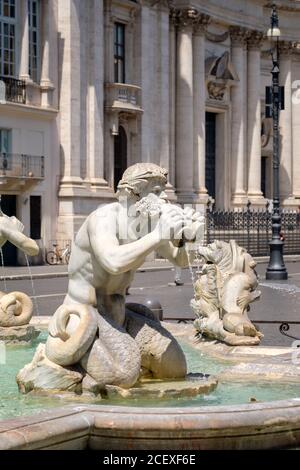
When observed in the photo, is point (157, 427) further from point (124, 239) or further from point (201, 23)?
point (201, 23)

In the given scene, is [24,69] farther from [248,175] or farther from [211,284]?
[211,284]

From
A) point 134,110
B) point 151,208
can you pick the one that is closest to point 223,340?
point 151,208

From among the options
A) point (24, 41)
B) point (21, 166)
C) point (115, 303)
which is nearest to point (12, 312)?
point (115, 303)

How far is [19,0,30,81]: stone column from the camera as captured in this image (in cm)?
3284

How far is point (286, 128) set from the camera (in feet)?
168

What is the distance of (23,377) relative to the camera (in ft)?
23.6

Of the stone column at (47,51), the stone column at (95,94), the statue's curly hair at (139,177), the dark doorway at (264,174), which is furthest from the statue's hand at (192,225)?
the dark doorway at (264,174)

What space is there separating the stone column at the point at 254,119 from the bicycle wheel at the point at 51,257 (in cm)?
1665

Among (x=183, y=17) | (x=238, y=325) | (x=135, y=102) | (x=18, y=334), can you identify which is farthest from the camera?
(x=183, y=17)

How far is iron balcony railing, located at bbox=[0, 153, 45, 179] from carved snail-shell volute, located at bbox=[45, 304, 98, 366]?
24.7 meters

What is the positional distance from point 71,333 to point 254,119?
140 ft

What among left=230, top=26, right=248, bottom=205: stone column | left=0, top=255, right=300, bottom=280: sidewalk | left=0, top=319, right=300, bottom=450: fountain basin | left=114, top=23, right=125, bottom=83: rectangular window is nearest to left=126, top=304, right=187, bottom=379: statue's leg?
left=0, top=319, right=300, bottom=450: fountain basin

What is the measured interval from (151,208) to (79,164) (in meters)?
28.6

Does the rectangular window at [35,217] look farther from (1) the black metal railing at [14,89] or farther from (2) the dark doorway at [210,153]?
(2) the dark doorway at [210,153]
